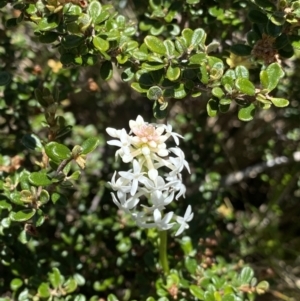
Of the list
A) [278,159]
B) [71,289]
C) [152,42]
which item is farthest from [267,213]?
[152,42]

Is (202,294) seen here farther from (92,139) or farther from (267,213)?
(267,213)

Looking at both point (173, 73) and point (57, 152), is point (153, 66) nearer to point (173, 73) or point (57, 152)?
point (173, 73)

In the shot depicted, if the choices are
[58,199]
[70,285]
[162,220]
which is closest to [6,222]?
[58,199]

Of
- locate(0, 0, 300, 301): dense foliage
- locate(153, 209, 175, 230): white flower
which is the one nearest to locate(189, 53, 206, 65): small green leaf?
locate(0, 0, 300, 301): dense foliage

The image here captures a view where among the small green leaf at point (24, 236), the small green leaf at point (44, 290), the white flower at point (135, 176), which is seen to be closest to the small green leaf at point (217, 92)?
the white flower at point (135, 176)

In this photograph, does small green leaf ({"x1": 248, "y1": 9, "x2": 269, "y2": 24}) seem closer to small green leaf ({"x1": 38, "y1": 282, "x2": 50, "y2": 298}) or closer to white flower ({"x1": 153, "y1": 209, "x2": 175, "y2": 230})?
white flower ({"x1": 153, "y1": 209, "x2": 175, "y2": 230})

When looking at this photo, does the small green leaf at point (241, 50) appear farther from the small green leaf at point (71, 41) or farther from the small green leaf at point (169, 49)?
the small green leaf at point (71, 41)

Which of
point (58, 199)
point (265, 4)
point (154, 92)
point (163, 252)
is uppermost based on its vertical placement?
point (265, 4)

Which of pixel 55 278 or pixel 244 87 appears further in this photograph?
pixel 55 278

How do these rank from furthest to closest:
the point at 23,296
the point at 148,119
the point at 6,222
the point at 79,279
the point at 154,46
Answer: the point at 148,119 < the point at 79,279 < the point at 23,296 < the point at 6,222 < the point at 154,46
